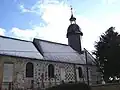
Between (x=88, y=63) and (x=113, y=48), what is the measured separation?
33.2ft

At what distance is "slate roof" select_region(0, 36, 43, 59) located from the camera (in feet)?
71.4

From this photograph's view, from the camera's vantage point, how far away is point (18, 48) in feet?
76.4

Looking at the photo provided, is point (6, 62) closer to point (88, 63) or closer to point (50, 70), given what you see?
point (50, 70)

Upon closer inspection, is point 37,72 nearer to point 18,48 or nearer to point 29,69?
point 29,69

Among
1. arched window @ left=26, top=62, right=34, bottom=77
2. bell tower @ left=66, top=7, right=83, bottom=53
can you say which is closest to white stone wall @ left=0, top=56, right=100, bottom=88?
arched window @ left=26, top=62, right=34, bottom=77

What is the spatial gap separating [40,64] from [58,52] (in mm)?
5262

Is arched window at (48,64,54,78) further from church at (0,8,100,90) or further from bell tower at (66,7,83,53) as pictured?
bell tower at (66,7,83,53)

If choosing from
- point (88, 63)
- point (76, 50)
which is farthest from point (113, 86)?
point (76, 50)

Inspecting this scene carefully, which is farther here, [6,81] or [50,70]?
[50,70]

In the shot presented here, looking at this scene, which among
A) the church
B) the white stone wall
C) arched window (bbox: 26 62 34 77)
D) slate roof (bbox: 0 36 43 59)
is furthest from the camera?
arched window (bbox: 26 62 34 77)

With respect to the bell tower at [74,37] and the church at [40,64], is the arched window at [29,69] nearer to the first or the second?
the church at [40,64]

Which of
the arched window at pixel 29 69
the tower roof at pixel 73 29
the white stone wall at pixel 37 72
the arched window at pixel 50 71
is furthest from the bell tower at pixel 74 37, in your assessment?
the arched window at pixel 29 69

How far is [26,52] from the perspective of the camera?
23.3 m

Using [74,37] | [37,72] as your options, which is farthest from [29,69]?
[74,37]
